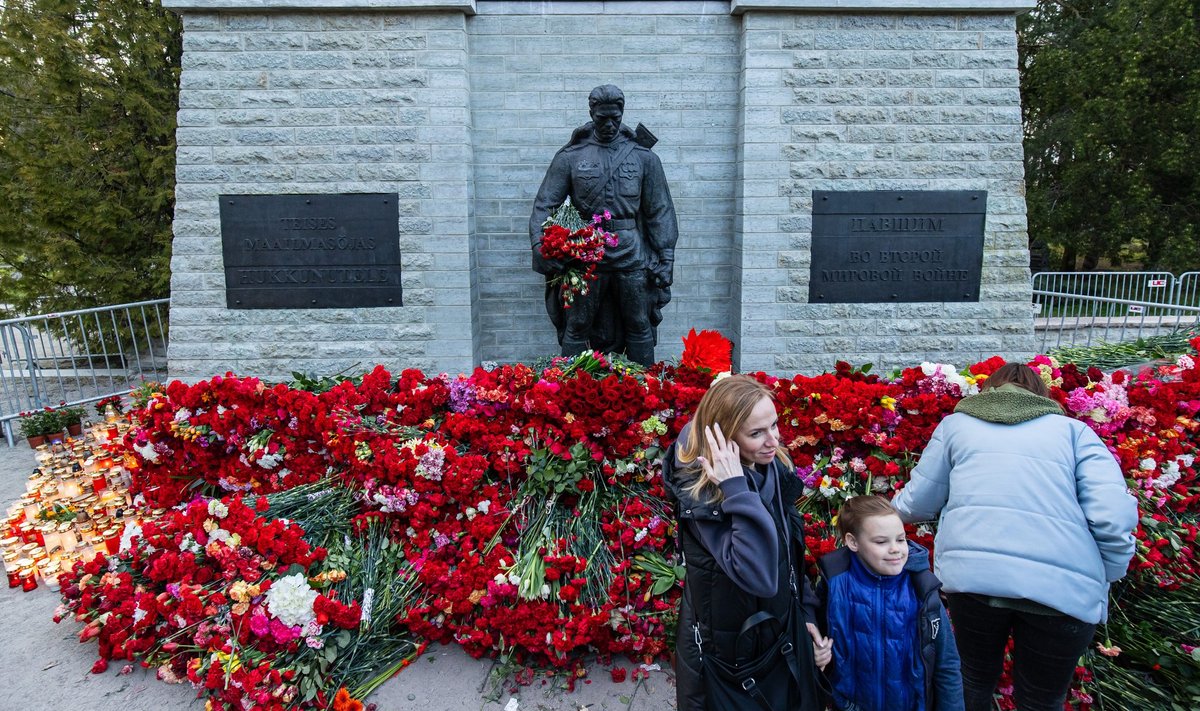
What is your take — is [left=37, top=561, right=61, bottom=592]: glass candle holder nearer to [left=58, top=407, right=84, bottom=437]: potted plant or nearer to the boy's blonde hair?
[left=58, top=407, right=84, bottom=437]: potted plant

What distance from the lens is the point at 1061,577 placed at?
6.76 ft

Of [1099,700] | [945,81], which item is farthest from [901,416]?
[945,81]

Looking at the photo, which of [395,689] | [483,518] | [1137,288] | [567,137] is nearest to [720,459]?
[483,518]

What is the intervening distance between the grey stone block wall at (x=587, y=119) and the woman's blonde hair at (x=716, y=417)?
4.25 meters

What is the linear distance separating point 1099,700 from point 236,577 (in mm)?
3575

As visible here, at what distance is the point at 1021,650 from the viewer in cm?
226

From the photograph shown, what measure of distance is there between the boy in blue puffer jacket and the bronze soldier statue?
3.18 m

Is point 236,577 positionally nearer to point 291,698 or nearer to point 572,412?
point 291,698

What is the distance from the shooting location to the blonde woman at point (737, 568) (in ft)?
6.17

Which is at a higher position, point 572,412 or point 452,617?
point 572,412

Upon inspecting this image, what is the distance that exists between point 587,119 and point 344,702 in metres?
4.80

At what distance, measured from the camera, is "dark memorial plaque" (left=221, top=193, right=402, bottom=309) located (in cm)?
581

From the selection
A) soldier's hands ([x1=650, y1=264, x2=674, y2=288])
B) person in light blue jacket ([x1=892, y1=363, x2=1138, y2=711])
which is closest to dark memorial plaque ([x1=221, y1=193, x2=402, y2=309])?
soldier's hands ([x1=650, y1=264, x2=674, y2=288])

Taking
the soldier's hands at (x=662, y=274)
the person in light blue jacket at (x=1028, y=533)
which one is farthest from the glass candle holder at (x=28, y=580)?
the person in light blue jacket at (x=1028, y=533)
